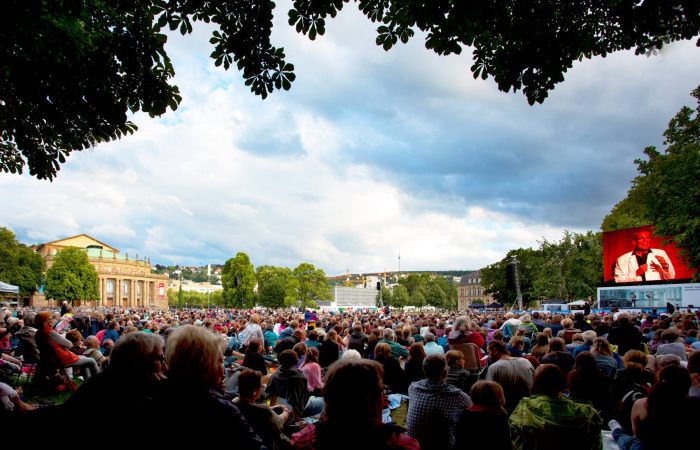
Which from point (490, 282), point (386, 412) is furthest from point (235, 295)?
point (386, 412)

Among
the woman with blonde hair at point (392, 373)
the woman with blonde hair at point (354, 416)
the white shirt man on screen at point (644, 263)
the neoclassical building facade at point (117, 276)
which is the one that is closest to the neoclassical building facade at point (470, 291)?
the neoclassical building facade at point (117, 276)

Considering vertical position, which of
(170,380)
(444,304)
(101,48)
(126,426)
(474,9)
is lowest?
(444,304)

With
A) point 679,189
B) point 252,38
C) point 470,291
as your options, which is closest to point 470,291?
point 470,291

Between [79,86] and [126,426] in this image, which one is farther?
[79,86]

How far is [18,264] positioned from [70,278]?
8.35 m

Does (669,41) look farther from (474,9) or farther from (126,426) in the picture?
(126,426)

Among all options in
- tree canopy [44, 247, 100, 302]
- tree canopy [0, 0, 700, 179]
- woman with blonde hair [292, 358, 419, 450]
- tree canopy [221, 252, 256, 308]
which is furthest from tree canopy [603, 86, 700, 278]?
tree canopy [44, 247, 100, 302]

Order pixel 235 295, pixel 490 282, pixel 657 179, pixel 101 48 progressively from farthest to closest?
pixel 235 295 → pixel 490 282 → pixel 657 179 → pixel 101 48

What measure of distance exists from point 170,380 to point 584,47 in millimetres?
5202

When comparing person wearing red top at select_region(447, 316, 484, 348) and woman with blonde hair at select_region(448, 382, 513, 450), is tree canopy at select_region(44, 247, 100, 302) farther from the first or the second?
woman with blonde hair at select_region(448, 382, 513, 450)

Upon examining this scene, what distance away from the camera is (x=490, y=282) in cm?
8162

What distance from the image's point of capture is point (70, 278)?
8094 cm

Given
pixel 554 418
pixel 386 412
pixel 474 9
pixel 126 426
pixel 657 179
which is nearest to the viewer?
pixel 126 426

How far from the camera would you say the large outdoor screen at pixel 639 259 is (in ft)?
124
